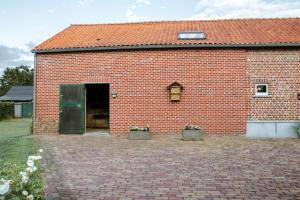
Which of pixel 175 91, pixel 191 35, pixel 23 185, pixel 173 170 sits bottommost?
pixel 173 170

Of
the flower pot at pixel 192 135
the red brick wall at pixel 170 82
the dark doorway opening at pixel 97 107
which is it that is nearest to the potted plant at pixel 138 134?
the red brick wall at pixel 170 82

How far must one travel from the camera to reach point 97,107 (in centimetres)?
1792

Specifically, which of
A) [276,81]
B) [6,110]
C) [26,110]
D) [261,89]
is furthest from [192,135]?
[26,110]

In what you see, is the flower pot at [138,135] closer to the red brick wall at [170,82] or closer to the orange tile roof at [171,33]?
the red brick wall at [170,82]

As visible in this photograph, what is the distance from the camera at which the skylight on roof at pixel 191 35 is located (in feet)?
45.0

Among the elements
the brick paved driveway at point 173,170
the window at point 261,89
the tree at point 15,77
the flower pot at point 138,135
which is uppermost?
the tree at point 15,77

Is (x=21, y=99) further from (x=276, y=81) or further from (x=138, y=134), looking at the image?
(x=276, y=81)

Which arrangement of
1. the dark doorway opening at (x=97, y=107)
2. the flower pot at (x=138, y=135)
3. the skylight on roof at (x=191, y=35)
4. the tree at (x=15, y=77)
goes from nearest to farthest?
1. the flower pot at (x=138, y=135)
2. the skylight on roof at (x=191, y=35)
3. the dark doorway opening at (x=97, y=107)
4. the tree at (x=15, y=77)

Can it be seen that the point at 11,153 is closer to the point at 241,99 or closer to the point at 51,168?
the point at 51,168

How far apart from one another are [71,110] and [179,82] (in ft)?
15.0

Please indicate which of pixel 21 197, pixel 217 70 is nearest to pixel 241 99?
pixel 217 70

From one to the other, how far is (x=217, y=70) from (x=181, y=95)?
1720mm

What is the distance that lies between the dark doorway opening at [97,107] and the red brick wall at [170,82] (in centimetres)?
428

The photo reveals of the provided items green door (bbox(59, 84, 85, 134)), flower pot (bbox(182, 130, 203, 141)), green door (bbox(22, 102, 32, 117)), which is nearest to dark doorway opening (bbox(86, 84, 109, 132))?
green door (bbox(59, 84, 85, 134))
